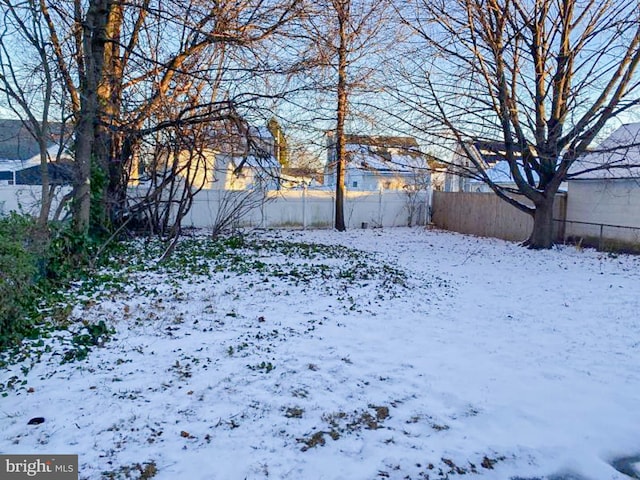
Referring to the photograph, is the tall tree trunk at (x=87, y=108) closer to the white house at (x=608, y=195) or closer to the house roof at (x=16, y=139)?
the house roof at (x=16, y=139)

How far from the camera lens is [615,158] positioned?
12422 millimetres

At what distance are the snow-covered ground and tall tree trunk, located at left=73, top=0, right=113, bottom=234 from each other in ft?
6.83

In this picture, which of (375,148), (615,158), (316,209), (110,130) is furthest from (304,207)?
(615,158)

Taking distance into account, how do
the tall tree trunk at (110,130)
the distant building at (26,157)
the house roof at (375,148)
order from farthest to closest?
the house roof at (375,148)
the tall tree trunk at (110,130)
the distant building at (26,157)

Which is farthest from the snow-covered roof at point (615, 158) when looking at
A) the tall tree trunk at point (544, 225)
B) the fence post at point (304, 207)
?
the fence post at point (304, 207)

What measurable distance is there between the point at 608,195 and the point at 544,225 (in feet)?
7.54

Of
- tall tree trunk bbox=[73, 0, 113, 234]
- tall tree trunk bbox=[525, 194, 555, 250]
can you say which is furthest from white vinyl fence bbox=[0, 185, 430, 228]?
tall tree trunk bbox=[525, 194, 555, 250]

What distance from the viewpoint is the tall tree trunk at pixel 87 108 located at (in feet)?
24.3

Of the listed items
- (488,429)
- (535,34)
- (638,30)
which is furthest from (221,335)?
(638,30)

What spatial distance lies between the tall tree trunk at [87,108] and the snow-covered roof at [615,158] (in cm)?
1117

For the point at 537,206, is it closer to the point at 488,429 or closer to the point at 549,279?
the point at 549,279

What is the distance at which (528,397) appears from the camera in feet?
11.0

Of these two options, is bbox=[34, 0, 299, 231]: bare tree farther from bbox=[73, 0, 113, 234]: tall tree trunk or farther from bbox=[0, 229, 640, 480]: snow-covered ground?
bbox=[0, 229, 640, 480]: snow-covered ground

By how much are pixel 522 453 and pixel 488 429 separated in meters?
0.27
